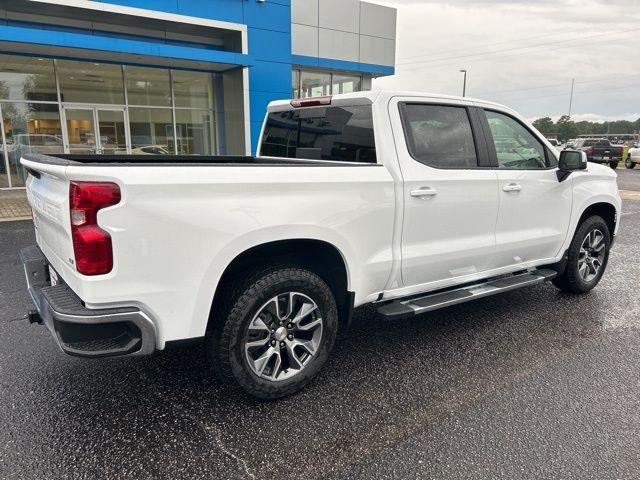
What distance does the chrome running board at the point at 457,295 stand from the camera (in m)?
3.47

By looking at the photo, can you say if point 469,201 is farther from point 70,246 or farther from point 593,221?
point 70,246

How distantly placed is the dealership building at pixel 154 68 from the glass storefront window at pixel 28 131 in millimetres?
28

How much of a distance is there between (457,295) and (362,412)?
137 cm

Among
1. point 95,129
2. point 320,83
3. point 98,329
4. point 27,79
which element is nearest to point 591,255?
point 98,329

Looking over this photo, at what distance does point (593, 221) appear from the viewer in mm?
5035

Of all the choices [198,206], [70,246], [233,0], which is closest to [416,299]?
[198,206]

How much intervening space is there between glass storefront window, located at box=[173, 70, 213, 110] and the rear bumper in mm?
14605

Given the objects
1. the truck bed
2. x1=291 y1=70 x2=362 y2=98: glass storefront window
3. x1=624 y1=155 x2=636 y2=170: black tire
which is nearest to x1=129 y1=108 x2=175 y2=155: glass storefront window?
x1=291 y1=70 x2=362 y2=98: glass storefront window

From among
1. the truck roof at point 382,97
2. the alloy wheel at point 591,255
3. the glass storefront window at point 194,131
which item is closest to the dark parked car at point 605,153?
the glass storefront window at point 194,131

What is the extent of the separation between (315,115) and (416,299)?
173 cm

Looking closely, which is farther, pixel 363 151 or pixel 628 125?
pixel 628 125

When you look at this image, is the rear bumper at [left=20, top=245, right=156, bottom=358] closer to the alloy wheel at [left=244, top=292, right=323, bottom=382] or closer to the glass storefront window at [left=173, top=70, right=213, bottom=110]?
the alloy wheel at [left=244, top=292, right=323, bottom=382]

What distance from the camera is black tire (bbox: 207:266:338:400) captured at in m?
2.81

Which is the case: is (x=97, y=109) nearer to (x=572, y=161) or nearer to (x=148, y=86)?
(x=148, y=86)
